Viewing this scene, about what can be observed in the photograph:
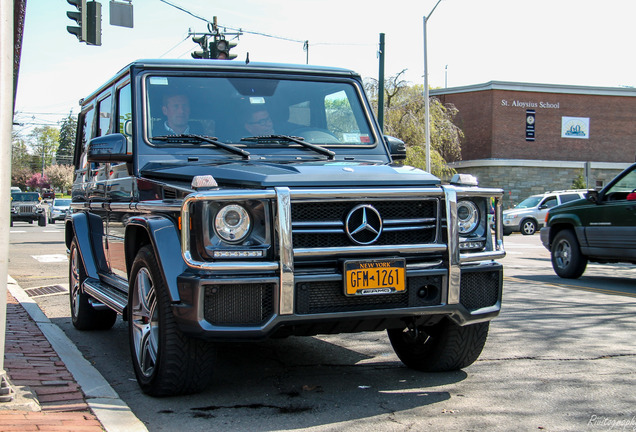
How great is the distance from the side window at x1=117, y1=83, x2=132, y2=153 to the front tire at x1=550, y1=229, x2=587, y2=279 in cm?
831

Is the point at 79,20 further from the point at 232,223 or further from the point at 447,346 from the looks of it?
the point at 447,346

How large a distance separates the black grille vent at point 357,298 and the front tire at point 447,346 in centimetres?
44

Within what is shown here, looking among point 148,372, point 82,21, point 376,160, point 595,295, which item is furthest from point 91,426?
point 82,21

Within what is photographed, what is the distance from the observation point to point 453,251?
4352 mm

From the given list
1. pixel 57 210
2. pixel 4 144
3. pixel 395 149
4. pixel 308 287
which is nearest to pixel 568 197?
pixel 395 149

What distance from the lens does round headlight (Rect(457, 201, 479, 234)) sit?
4.63m

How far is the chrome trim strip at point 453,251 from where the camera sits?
14.3 feet

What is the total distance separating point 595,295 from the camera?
379 inches

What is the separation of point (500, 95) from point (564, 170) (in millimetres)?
7249

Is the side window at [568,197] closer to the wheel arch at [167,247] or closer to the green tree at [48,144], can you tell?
the wheel arch at [167,247]

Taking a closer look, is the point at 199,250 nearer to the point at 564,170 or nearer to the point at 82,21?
the point at 82,21

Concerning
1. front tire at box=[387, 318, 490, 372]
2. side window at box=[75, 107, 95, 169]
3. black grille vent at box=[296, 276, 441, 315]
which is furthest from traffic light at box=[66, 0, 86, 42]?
black grille vent at box=[296, 276, 441, 315]

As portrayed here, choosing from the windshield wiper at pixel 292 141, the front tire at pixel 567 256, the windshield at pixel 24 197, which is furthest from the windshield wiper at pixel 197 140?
the windshield at pixel 24 197

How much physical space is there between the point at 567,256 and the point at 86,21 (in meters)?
9.41
